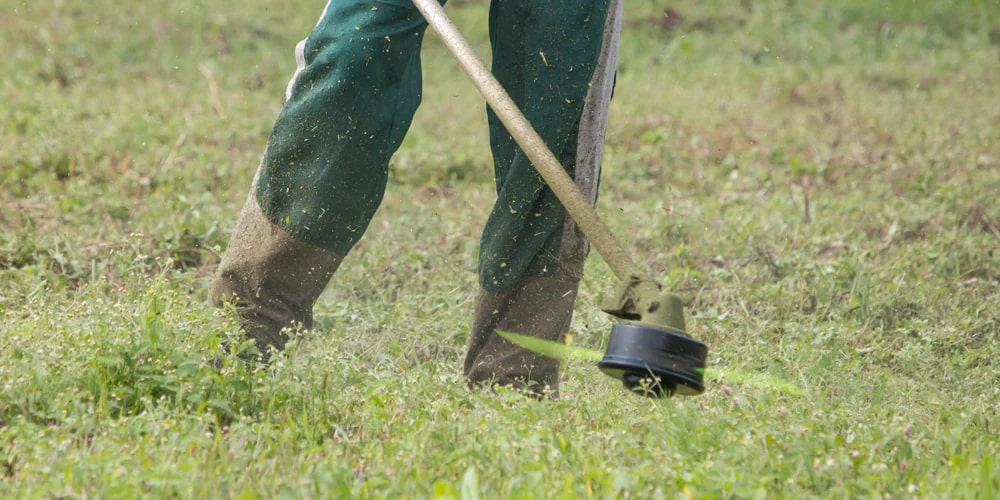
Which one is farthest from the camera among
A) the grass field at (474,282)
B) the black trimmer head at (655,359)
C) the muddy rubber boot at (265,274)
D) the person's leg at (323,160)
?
the muddy rubber boot at (265,274)

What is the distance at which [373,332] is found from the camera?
3.17 metres

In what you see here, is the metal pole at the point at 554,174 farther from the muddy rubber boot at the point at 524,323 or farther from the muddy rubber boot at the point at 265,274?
the muddy rubber boot at the point at 265,274

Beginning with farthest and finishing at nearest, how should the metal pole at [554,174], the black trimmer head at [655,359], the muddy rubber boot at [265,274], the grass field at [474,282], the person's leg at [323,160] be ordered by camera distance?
the muddy rubber boot at [265,274]
the person's leg at [323,160]
the metal pole at [554,174]
the black trimmer head at [655,359]
the grass field at [474,282]

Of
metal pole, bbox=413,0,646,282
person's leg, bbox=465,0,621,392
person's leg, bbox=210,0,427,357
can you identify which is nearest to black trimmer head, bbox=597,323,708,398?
metal pole, bbox=413,0,646,282

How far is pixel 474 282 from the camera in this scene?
358cm

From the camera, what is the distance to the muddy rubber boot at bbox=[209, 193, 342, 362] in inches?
103

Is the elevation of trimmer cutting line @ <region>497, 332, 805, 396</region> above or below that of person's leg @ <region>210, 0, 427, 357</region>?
below

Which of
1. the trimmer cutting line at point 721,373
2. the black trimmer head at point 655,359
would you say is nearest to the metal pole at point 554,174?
the black trimmer head at point 655,359

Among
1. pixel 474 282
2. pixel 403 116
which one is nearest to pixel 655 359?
pixel 403 116

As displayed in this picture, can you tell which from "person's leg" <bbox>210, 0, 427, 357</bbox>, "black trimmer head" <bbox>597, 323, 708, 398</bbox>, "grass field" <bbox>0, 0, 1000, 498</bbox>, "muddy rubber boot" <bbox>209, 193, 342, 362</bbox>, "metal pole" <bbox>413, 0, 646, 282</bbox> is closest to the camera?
"grass field" <bbox>0, 0, 1000, 498</bbox>

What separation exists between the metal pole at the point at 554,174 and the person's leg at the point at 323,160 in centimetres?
25

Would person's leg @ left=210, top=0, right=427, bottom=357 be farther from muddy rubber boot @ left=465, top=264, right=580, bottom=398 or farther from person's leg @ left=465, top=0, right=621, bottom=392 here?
muddy rubber boot @ left=465, top=264, right=580, bottom=398

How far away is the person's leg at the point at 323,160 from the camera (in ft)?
8.19

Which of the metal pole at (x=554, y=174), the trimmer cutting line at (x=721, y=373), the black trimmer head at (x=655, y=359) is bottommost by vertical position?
the trimmer cutting line at (x=721, y=373)
